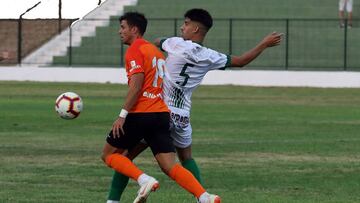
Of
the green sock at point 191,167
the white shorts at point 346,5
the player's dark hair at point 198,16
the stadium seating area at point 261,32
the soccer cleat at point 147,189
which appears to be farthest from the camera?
the white shorts at point 346,5

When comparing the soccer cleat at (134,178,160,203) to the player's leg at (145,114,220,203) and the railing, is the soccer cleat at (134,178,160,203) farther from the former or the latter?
the railing

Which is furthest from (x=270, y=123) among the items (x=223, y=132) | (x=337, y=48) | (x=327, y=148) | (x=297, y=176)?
A: (x=337, y=48)

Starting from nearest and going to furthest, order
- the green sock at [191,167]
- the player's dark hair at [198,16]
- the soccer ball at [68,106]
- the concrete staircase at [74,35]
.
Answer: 1. the player's dark hair at [198,16]
2. the green sock at [191,167]
3. the soccer ball at [68,106]
4. the concrete staircase at [74,35]

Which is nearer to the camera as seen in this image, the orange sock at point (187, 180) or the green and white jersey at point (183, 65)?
the orange sock at point (187, 180)

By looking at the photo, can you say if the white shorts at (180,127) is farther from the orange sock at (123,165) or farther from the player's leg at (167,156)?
the orange sock at (123,165)

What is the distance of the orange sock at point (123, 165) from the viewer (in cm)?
1085

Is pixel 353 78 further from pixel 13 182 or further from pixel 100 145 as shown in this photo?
pixel 13 182

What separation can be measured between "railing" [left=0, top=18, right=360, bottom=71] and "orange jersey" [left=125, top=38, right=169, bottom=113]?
34.3 metres

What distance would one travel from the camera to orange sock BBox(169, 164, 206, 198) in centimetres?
1075

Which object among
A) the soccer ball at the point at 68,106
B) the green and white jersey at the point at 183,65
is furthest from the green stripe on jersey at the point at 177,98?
the soccer ball at the point at 68,106

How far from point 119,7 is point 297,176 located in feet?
125

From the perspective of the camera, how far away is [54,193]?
12.7 metres

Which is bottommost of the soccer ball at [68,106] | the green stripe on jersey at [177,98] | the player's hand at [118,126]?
the soccer ball at [68,106]

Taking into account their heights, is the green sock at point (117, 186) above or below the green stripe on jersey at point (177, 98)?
below
